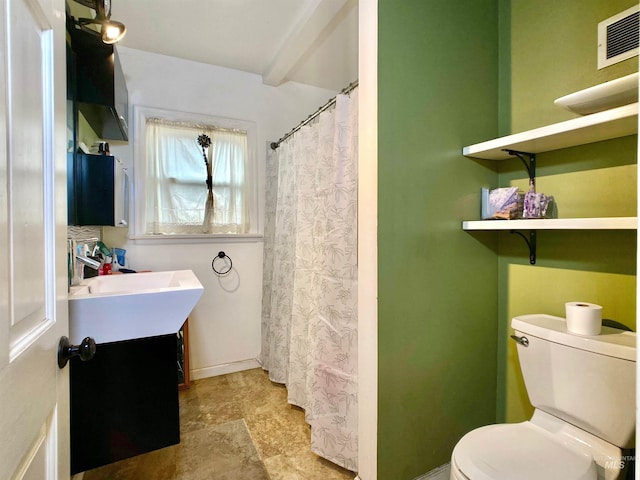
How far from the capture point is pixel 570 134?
3.88 feet

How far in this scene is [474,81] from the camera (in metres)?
1.53

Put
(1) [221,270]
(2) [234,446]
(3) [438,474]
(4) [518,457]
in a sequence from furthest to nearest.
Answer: (1) [221,270]
(2) [234,446]
(3) [438,474]
(4) [518,457]

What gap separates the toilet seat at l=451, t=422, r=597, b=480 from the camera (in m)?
0.96

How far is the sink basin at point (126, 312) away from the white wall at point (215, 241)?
996 mm

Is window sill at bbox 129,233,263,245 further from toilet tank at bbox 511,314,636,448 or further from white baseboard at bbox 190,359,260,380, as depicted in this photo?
toilet tank at bbox 511,314,636,448

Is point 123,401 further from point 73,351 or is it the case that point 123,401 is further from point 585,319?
point 585,319

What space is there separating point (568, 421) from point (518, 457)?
0.30 metres

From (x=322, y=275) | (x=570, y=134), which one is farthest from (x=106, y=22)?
(x=570, y=134)

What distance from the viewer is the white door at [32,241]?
1.48 ft

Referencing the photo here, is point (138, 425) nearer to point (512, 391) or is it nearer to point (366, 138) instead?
point (366, 138)

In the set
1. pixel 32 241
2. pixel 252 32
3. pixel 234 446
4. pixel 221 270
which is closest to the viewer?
pixel 32 241

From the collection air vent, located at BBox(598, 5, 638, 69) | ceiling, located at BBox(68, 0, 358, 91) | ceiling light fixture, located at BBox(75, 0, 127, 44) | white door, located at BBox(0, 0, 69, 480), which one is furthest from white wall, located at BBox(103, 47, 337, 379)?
air vent, located at BBox(598, 5, 638, 69)

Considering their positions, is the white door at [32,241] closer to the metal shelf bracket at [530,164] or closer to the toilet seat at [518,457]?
the toilet seat at [518,457]

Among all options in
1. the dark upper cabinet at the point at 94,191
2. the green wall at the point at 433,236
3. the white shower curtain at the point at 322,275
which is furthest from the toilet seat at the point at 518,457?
the dark upper cabinet at the point at 94,191
